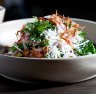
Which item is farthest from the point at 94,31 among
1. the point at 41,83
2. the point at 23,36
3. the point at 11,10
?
the point at 11,10

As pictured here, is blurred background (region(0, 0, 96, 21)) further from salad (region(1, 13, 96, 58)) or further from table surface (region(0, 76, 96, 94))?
table surface (region(0, 76, 96, 94))

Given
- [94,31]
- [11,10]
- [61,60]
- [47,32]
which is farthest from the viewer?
[11,10]

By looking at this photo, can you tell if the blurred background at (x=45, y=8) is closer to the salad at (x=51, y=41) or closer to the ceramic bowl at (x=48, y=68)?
the salad at (x=51, y=41)

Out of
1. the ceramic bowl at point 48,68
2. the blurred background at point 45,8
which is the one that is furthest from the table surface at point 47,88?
the blurred background at point 45,8

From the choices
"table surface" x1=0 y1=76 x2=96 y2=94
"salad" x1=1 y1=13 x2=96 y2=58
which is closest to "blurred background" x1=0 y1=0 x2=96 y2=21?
"salad" x1=1 y1=13 x2=96 y2=58

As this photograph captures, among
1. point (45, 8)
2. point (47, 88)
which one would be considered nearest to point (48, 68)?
point (47, 88)

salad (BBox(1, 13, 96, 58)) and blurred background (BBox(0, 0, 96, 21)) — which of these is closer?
salad (BBox(1, 13, 96, 58))

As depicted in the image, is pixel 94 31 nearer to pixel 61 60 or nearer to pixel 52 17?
pixel 52 17
